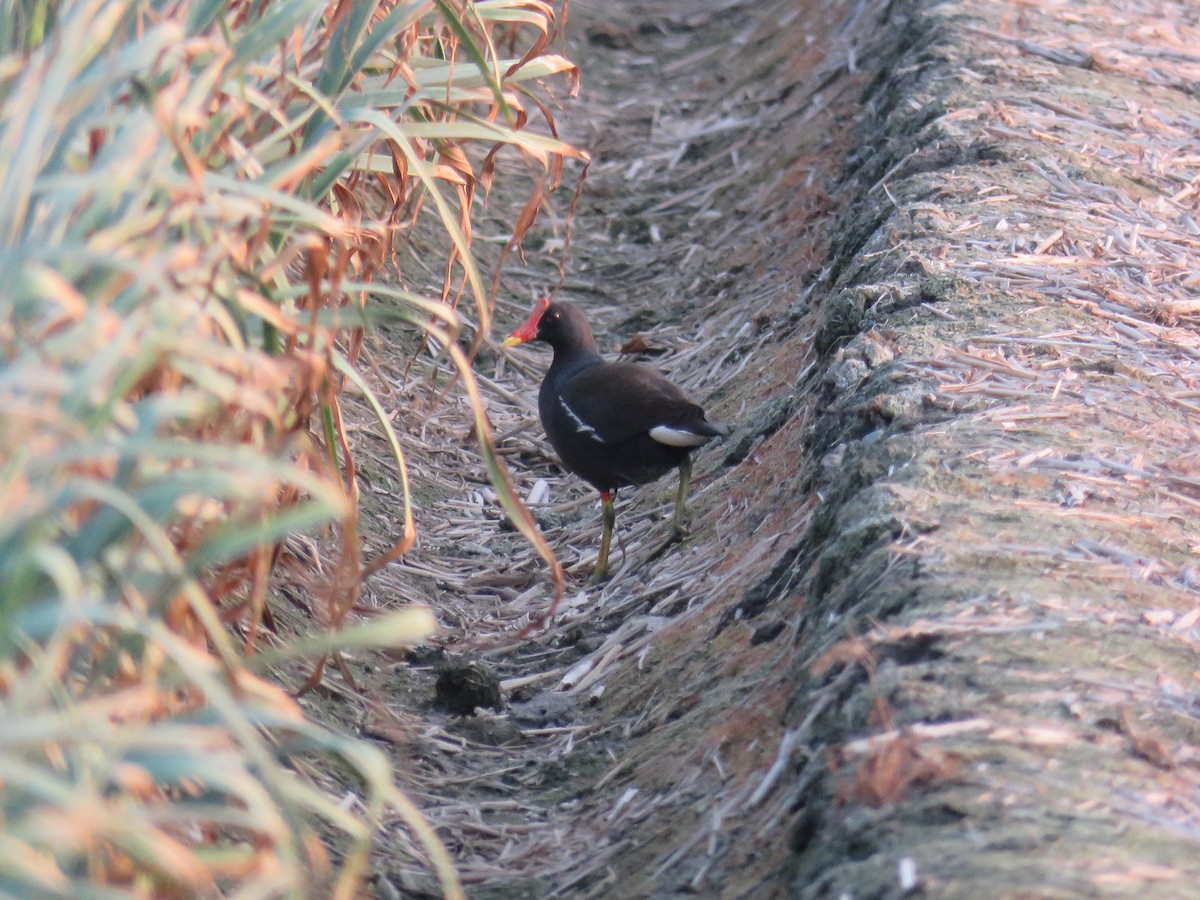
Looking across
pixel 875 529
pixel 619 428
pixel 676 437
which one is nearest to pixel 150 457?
pixel 875 529

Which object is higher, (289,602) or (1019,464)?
(1019,464)

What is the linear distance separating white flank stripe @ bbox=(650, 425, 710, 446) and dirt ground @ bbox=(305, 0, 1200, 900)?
0.20m

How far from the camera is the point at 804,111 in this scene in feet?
21.3

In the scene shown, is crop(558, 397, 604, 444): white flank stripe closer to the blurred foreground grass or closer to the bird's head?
the bird's head

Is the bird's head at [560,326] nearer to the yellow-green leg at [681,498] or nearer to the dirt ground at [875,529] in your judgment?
the dirt ground at [875,529]

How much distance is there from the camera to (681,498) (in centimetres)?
427

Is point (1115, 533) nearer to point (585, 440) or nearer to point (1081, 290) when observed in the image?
point (1081, 290)

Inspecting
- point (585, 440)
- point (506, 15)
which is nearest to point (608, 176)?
point (585, 440)

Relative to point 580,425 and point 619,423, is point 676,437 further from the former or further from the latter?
point 580,425

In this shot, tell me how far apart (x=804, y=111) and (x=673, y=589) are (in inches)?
132

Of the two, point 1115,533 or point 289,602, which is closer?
point 1115,533

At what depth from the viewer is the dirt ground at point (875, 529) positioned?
2176 mm

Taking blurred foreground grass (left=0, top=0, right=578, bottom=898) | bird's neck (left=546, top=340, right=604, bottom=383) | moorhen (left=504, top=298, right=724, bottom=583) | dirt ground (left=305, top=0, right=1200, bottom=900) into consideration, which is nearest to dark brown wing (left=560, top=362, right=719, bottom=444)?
moorhen (left=504, top=298, right=724, bottom=583)

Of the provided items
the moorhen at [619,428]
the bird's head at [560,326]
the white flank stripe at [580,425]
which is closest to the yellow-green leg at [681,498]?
the moorhen at [619,428]
